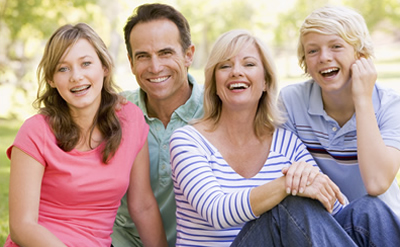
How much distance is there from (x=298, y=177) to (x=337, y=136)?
75cm

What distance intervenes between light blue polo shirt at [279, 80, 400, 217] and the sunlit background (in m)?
0.36

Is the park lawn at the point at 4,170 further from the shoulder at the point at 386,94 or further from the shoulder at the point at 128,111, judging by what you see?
the shoulder at the point at 386,94

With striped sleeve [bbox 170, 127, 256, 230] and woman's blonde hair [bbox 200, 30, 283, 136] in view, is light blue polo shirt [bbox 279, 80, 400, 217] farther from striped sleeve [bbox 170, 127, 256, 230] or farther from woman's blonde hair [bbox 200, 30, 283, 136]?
striped sleeve [bbox 170, 127, 256, 230]

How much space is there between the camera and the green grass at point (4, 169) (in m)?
4.67

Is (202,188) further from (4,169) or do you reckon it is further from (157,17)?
(4,169)

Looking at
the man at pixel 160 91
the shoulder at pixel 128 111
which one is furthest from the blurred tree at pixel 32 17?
the shoulder at pixel 128 111

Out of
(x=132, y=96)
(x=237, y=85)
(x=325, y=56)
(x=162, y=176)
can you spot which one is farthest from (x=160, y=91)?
(x=325, y=56)

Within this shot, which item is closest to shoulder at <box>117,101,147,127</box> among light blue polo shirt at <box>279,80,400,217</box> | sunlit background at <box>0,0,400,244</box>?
sunlit background at <box>0,0,400,244</box>

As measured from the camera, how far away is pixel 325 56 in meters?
2.91

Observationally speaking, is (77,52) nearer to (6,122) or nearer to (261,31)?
(6,122)

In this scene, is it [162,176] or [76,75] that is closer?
[76,75]

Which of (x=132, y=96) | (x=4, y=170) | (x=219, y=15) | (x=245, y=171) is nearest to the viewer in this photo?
(x=245, y=171)

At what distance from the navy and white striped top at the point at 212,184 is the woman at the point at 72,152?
11.4 inches

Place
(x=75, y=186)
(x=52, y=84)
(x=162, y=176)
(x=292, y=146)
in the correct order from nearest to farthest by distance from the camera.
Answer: (x=75, y=186) < (x=52, y=84) < (x=292, y=146) < (x=162, y=176)
